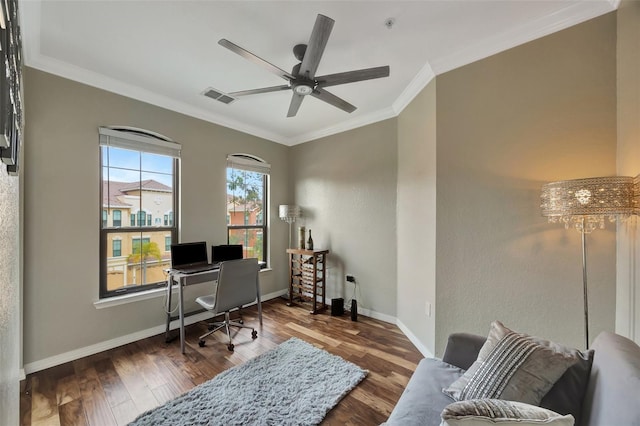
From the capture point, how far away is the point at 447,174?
2.23 m

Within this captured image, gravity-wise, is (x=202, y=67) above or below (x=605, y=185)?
above

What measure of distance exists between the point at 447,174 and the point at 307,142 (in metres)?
2.51

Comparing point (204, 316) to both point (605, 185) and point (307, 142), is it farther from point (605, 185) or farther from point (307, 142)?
point (605, 185)

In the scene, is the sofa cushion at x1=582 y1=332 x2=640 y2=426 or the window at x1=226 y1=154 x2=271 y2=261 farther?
the window at x1=226 y1=154 x2=271 y2=261

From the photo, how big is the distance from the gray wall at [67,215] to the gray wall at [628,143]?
12.8 feet

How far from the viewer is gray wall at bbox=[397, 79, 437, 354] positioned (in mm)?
2363

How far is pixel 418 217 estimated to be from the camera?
2635 mm

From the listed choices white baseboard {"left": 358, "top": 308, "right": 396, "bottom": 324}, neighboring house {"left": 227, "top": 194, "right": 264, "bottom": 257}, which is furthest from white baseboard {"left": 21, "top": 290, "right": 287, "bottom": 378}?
white baseboard {"left": 358, "top": 308, "right": 396, "bottom": 324}

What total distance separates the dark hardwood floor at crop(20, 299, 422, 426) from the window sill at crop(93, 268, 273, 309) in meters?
0.45

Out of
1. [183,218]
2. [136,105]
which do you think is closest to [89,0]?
[136,105]

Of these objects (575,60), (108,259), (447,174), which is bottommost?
(108,259)

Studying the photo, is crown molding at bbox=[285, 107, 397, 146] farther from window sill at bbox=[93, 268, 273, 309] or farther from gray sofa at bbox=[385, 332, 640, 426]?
window sill at bbox=[93, 268, 273, 309]

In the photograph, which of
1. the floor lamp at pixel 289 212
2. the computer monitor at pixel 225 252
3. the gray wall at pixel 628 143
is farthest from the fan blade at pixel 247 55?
the floor lamp at pixel 289 212

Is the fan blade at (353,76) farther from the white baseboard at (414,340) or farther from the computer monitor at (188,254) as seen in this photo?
the white baseboard at (414,340)
